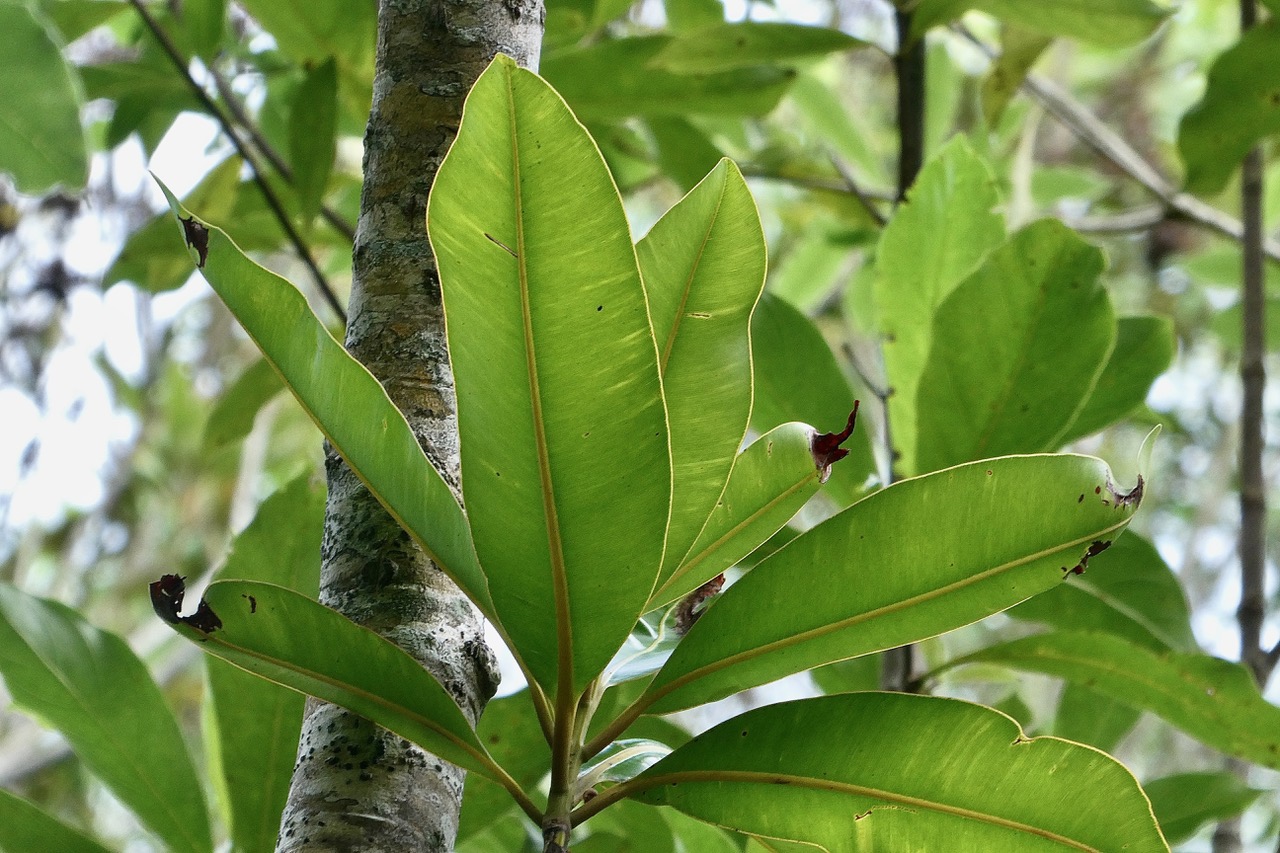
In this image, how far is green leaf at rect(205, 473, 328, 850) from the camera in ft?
2.42

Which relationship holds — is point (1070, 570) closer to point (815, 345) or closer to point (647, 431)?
point (647, 431)

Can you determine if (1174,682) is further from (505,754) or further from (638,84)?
(638,84)

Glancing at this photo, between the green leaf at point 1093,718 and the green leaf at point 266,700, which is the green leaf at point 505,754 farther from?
the green leaf at point 1093,718

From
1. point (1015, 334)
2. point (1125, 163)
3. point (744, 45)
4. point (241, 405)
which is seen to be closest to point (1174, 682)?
point (1015, 334)

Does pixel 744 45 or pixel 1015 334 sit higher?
pixel 744 45

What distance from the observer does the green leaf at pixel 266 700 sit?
2.42 feet

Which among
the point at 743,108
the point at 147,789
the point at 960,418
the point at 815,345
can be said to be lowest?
the point at 147,789

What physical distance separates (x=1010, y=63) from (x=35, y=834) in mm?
1048

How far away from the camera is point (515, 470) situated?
1.29 feet

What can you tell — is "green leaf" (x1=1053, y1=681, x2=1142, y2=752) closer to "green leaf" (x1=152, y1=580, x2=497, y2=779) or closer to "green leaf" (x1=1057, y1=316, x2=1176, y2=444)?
"green leaf" (x1=1057, y1=316, x2=1176, y2=444)

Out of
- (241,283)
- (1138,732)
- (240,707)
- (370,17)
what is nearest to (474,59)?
(241,283)

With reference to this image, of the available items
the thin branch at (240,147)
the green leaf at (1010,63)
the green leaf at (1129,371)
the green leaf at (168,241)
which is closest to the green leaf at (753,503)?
the green leaf at (1129,371)

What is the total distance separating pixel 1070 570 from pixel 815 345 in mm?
443

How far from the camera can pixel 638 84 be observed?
105 cm
